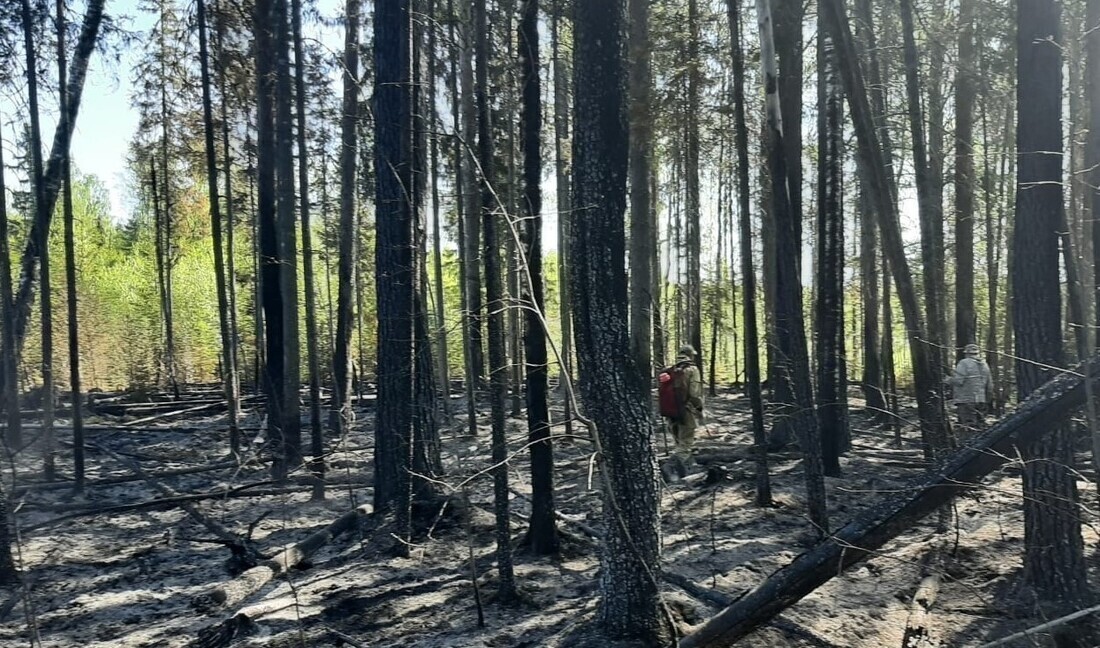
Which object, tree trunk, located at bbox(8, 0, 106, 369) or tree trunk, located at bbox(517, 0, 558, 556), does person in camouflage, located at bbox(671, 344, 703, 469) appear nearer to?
tree trunk, located at bbox(517, 0, 558, 556)

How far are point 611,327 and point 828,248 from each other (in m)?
7.29

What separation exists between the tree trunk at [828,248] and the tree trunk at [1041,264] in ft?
15.3

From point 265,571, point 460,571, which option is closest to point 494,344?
point 460,571

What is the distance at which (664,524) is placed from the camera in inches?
396

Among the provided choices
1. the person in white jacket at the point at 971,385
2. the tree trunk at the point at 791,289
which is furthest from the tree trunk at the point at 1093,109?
the person in white jacket at the point at 971,385

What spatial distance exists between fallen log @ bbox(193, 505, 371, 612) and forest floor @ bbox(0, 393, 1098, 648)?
0.12m

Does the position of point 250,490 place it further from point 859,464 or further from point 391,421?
point 859,464

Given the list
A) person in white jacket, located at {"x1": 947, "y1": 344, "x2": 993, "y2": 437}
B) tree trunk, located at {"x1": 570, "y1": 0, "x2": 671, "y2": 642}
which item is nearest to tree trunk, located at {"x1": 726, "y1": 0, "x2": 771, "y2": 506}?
tree trunk, located at {"x1": 570, "y1": 0, "x2": 671, "y2": 642}

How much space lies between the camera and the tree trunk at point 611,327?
18.6 ft

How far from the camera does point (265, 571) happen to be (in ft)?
26.4

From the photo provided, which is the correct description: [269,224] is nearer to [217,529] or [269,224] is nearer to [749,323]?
[217,529]

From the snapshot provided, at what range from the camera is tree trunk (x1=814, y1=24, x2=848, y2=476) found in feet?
37.0

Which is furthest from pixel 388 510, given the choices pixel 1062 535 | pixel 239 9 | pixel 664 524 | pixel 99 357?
pixel 99 357

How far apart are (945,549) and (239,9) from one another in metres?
13.4
